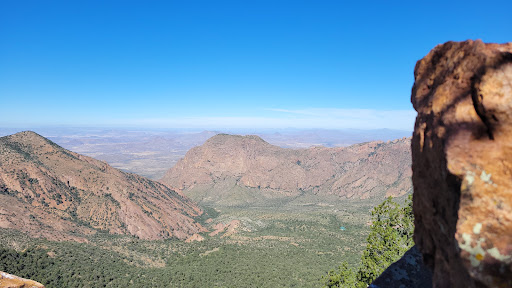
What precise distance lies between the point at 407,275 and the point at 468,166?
272 inches

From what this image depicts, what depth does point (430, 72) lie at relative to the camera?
26.5 feet

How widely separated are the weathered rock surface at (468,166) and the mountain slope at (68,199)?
73.5 metres

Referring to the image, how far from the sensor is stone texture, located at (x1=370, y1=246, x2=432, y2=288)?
10148mm

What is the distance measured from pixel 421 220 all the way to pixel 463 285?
2.85 metres

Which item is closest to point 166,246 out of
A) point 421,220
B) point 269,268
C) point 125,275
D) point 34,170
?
point 125,275

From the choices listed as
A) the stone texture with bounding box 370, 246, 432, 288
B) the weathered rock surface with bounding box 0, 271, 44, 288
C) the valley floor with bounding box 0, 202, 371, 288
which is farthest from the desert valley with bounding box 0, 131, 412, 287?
the stone texture with bounding box 370, 246, 432, 288

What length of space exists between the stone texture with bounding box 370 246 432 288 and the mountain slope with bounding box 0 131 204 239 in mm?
70322

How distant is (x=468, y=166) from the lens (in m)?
5.36

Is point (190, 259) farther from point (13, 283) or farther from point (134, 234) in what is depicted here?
point (13, 283)

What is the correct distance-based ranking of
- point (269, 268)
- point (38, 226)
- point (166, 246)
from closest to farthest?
point (269, 268) → point (38, 226) → point (166, 246)

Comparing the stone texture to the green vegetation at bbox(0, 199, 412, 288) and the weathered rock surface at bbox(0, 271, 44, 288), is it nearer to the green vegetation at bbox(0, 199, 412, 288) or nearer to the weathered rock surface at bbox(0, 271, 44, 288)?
the green vegetation at bbox(0, 199, 412, 288)

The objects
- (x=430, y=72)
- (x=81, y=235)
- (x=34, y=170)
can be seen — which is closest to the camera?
(x=430, y=72)

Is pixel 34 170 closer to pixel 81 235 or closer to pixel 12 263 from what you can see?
pixel 81 235

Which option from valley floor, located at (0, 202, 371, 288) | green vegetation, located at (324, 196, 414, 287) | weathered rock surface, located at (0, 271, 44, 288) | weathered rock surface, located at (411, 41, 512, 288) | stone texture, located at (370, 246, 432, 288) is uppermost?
weathered rock surface, located at (411, 41, 512, 288)
